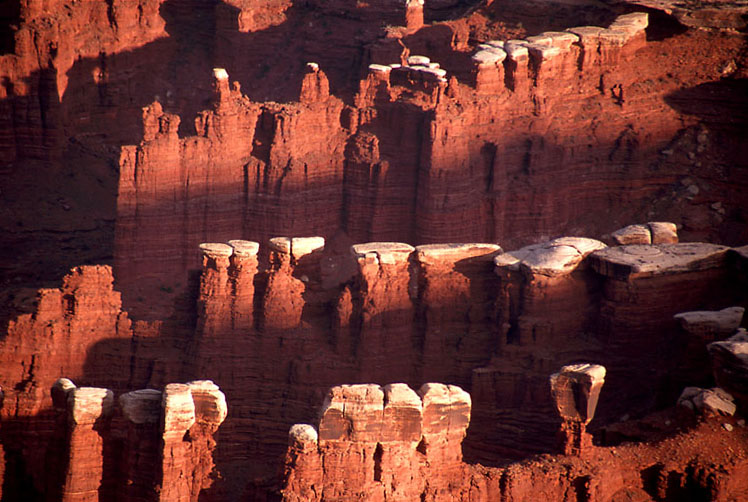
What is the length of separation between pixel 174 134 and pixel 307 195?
3885 mm

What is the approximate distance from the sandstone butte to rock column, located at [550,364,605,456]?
0.12ft

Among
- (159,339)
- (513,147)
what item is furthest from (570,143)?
(159,339)

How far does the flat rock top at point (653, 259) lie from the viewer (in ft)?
94.0

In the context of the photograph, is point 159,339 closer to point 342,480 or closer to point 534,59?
point 342,480

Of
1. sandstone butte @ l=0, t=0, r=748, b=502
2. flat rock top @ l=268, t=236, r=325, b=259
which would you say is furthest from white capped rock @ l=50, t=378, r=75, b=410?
flat rock top @ l=268, t=236, r=325, b=259

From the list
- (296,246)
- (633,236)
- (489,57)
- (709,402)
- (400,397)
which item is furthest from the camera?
(489,57)

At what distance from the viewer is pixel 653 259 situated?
29125mm

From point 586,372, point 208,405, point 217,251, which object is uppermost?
point 217,251

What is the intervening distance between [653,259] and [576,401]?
585cm

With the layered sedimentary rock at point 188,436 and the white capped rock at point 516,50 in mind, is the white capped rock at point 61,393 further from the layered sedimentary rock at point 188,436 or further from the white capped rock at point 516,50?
the white capped rock at point 516,50

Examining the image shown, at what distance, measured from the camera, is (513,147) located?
40375mm

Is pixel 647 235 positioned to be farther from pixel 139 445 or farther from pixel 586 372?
pixel 139 445

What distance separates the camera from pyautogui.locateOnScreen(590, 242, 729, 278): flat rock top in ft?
94.0

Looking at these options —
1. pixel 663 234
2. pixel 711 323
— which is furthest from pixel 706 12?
pixel 711 323
